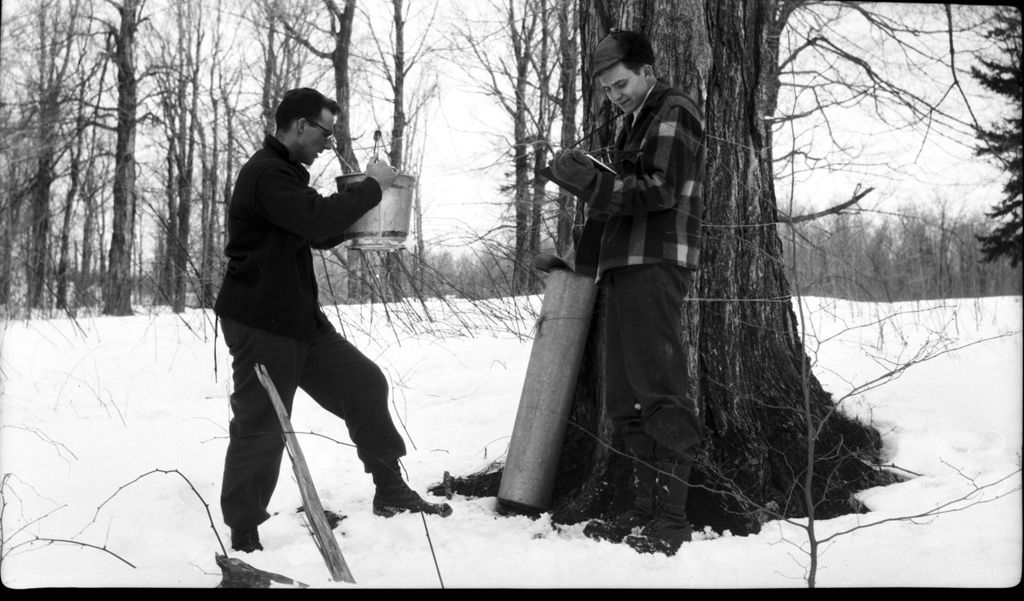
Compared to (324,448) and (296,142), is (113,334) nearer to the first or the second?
(324,448)

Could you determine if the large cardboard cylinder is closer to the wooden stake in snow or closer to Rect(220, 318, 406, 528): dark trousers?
Rect(220, 318, 406, 528): dark trousers

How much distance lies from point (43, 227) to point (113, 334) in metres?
8.98

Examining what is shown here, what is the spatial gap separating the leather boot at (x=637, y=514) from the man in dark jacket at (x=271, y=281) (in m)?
0.87

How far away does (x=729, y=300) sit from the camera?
11.5ft

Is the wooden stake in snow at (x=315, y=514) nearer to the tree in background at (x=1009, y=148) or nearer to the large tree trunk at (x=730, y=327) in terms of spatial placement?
the large tree trunk at (x=730, y=327)

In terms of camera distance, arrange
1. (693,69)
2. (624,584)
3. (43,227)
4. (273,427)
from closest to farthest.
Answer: (624,584), (273,427), (693,69), (43,227)

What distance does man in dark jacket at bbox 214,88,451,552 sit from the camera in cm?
303

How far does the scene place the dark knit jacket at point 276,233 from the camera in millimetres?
3006

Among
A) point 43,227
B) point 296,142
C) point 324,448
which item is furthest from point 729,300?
point 43,227

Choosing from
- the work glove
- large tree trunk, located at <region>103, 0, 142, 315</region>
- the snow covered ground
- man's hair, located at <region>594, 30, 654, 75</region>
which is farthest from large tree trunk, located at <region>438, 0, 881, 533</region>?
large tree trunk, located at <region>103, 0, 142, 315</region>

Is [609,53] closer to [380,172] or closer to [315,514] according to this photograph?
[380,172]

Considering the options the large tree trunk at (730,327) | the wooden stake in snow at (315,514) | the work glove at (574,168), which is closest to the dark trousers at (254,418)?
the wooden stake in snow at (315,514)

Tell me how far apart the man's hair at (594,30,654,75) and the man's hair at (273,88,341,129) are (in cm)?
Result: 104

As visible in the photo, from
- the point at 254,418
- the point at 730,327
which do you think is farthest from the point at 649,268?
the point at 254,418
